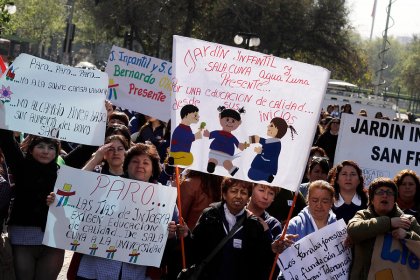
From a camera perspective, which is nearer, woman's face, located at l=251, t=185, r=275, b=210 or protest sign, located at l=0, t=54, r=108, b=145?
woman's face, located at l=251, t=185, r=275, b=210

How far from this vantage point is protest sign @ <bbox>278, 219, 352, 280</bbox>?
22.2ft

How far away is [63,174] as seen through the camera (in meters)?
6.81

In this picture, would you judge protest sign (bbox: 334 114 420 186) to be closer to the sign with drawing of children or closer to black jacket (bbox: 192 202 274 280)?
the sign with drawing of children

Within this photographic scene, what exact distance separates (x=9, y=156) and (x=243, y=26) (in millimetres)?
35524

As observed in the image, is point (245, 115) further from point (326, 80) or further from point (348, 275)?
point (348, 275)

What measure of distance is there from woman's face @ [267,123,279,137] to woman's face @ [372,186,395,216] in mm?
803

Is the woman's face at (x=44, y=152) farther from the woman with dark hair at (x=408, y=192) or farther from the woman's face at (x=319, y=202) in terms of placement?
the woman with dark hair at (x=408, y=192)

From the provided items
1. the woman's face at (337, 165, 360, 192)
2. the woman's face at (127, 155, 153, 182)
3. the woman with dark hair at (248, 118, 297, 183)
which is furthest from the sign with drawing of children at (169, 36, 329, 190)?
the woman's face at (337, 165, 360, 192)

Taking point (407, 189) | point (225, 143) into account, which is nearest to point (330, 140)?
point (407, 189)

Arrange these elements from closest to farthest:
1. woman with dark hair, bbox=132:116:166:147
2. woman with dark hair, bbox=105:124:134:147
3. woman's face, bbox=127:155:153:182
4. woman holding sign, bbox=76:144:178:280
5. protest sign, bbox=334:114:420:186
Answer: woman holding sign, bbox=76:144:178:280, woman's face, bbox=127:155:153:182, woman with dark hair, bbox=105:124:134:147, protest sign, bbox=334:114:420:186, woman with dark hair, bbox=132:116:166:147

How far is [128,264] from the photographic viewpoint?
674 centimetres

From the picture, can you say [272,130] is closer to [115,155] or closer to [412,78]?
[115,155]

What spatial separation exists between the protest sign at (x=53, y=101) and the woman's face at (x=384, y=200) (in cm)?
212

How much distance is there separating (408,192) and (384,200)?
1625 mm
